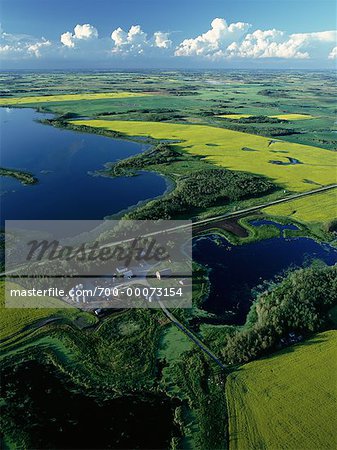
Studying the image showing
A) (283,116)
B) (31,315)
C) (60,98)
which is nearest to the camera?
(31,315)

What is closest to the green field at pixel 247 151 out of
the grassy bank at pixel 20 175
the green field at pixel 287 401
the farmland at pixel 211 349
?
the farmland at pixel 211 349

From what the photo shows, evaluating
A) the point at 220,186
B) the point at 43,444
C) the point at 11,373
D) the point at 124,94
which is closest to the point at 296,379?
the point at 43,444

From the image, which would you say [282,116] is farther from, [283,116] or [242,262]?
[242,262]

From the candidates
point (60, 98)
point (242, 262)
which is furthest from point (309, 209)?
point (60, 98)

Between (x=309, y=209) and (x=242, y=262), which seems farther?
(x=309, y=209)

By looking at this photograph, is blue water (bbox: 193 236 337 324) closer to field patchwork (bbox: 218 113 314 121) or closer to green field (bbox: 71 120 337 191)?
green field (bbox: 71 120 337 191)
